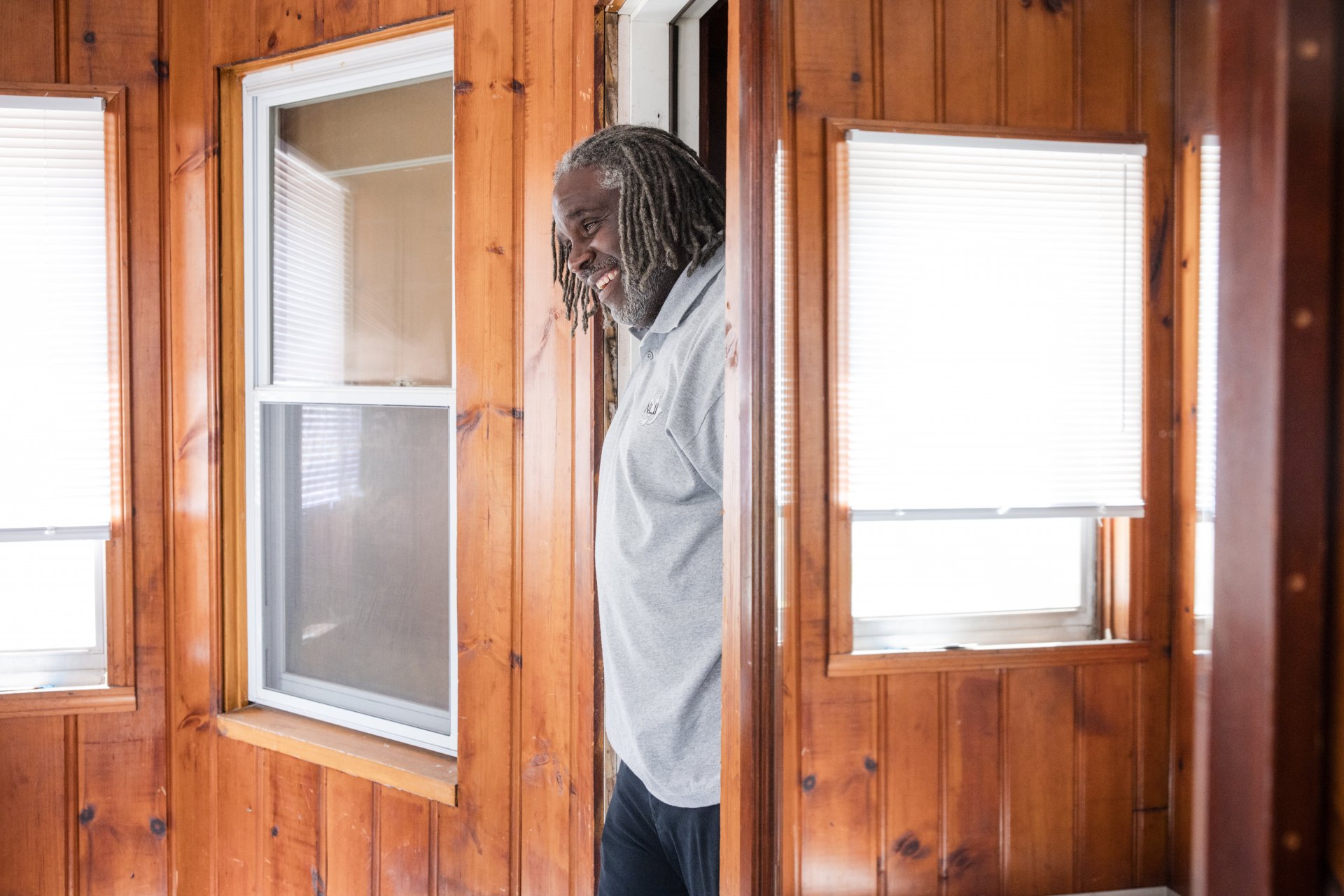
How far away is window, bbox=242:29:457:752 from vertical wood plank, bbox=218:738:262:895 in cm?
13

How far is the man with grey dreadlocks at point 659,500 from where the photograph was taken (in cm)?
99

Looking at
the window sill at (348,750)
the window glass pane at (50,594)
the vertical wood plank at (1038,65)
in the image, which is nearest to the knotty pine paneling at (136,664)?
the window glass pane at (50,594)

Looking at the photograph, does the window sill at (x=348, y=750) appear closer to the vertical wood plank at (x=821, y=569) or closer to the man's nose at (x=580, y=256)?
the man's nose at (x=580, y=256)

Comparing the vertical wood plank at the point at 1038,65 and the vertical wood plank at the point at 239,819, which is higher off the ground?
the vertical wood plank at the point at 1038,65

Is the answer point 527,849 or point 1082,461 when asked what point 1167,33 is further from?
point 527,849

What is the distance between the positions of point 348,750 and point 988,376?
Answer: 5.32 feet

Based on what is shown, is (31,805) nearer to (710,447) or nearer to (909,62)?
(710,447)

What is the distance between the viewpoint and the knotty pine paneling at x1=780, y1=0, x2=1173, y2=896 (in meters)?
0.38

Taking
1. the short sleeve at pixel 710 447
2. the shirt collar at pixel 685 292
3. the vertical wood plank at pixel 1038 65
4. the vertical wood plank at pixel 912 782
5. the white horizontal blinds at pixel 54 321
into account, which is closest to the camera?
the vertical wood plank at pixel 1038 65

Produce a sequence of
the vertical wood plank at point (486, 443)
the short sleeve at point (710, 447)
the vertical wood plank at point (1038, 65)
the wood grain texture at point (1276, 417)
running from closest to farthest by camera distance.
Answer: the wood grain texture at point (1276, 417) → the vertical wood plank at point (1038, 65) → the short sleeve at point (710, 447) → the vertical wood plank at point (486, 443)

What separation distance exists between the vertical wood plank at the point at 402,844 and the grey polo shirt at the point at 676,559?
0.81 m

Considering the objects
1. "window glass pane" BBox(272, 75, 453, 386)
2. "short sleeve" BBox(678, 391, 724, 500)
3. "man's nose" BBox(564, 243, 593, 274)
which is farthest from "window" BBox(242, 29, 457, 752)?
"short sleeve" BBox(678, 391, 724, 500)

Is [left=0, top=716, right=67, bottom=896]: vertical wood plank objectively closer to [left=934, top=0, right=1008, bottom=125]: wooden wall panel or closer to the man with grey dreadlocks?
the man with grey dreadlocks

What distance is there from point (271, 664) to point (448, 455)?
68cm
